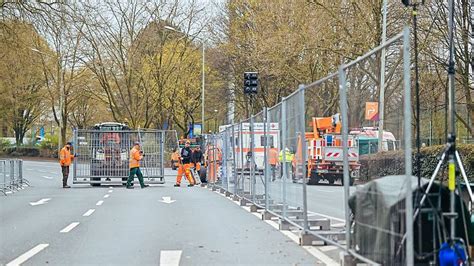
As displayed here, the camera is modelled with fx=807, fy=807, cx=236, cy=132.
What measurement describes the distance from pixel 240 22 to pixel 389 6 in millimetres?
14805

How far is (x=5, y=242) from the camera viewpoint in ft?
42.1

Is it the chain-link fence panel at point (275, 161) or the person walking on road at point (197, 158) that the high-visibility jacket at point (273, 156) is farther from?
the person walking on road at point (197, 158)

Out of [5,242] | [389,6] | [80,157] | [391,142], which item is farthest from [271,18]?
[391,142]

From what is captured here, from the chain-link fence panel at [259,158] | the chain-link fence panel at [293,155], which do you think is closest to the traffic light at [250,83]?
the chain-link fence panel at [259,158]

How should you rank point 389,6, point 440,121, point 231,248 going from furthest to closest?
point 440,121 → point 389,6 → point 231,248

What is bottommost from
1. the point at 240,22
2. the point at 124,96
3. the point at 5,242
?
the point at 5,242

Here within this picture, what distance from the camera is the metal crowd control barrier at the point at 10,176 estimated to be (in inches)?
1076

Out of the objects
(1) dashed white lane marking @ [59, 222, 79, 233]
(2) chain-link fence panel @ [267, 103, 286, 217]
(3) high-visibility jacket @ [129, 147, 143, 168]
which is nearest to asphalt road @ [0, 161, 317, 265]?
(1) dashed white lane marking @ [59, 222, 79, 233]

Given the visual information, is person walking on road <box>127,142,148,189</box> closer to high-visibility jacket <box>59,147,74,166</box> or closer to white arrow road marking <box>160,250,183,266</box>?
high-visibility jacket <box>59,147,74,166</box>

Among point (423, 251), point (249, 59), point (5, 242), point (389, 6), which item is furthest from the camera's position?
point (249, 59)

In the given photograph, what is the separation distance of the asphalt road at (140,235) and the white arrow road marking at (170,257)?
0.05 feet

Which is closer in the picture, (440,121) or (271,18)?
(440,121)

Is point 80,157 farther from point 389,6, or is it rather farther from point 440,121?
point 440,121

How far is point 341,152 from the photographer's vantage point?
9680mm
